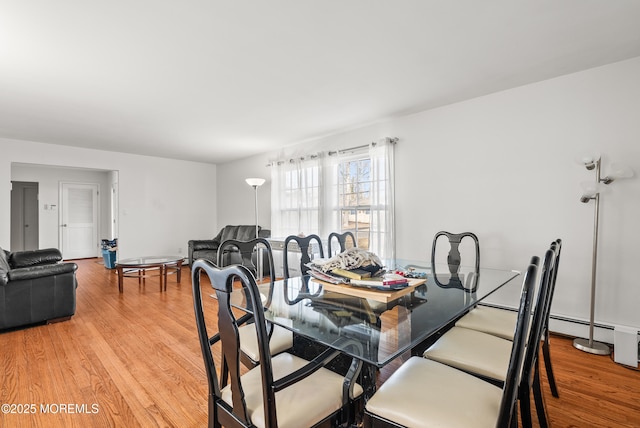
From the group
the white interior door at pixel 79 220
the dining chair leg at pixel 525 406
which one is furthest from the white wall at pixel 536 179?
the white interior door at pixel 79 220

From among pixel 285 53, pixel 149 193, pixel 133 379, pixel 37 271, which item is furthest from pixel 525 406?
pixel 149 193

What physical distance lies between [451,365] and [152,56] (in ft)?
9.67

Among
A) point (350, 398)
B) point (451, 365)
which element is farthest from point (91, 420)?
point (451, 365)

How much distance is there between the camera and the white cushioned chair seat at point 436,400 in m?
1.03

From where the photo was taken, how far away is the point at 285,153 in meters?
5.61

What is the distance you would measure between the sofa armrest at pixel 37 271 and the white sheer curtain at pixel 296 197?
9.83 ft

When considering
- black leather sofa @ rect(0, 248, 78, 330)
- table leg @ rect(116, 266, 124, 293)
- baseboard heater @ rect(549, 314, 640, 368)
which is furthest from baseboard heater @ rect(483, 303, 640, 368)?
table leg @ rect(116, 266, 124, 293)

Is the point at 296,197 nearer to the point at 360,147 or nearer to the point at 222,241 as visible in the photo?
the point at 360,147

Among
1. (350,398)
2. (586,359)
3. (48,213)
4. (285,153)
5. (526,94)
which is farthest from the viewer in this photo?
(48,213)

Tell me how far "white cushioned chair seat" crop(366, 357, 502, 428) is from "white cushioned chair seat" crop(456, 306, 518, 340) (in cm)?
66

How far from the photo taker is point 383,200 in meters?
4.02

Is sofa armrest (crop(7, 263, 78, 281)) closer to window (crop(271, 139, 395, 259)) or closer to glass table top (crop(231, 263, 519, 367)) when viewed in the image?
glass table top (crop(231, 263, 519, 367))

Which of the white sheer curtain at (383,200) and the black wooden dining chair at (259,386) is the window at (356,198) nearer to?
the white sheer curtain at (383,200)

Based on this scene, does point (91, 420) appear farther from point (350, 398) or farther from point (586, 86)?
point (586, 86)
